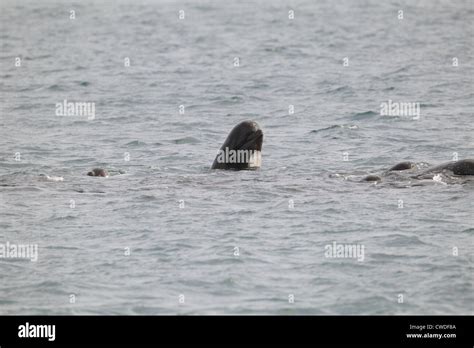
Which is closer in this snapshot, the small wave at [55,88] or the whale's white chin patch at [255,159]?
the whale's white chin patch at [255,159]

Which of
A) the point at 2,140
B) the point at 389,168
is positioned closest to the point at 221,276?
the point at 389,168

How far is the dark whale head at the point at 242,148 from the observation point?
66.8 ft

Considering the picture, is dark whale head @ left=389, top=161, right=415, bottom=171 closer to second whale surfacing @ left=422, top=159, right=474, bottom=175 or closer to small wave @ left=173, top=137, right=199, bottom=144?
second whale surfacing @ left=422, top=159, right=474, bottom=175

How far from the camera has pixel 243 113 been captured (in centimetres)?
2875

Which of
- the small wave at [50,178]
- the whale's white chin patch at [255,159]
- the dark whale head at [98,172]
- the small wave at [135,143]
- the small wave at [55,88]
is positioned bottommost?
the small wave at [50,178]

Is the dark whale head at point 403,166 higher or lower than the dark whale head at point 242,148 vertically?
lower

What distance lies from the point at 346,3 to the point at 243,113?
29.4 m

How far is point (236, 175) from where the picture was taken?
1998cm

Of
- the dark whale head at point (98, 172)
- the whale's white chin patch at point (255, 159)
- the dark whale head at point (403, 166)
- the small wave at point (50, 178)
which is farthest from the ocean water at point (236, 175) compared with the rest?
the dark whale head at point (403, 166)

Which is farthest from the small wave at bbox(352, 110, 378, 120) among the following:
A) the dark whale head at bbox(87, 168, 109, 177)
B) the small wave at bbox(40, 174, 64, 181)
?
the small wave at bbox(40, 174, 64, 181)

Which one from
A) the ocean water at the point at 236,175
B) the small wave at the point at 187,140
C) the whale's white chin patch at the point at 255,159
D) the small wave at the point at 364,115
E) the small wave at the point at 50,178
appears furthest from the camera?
the small wave at the point at 364,115

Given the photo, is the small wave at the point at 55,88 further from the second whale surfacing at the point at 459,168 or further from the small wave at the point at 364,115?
the second whale surfacing at the point at 459,168

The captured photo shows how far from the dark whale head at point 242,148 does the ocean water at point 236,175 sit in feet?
1.12

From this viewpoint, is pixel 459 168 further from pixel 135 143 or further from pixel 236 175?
pixel 135 143
